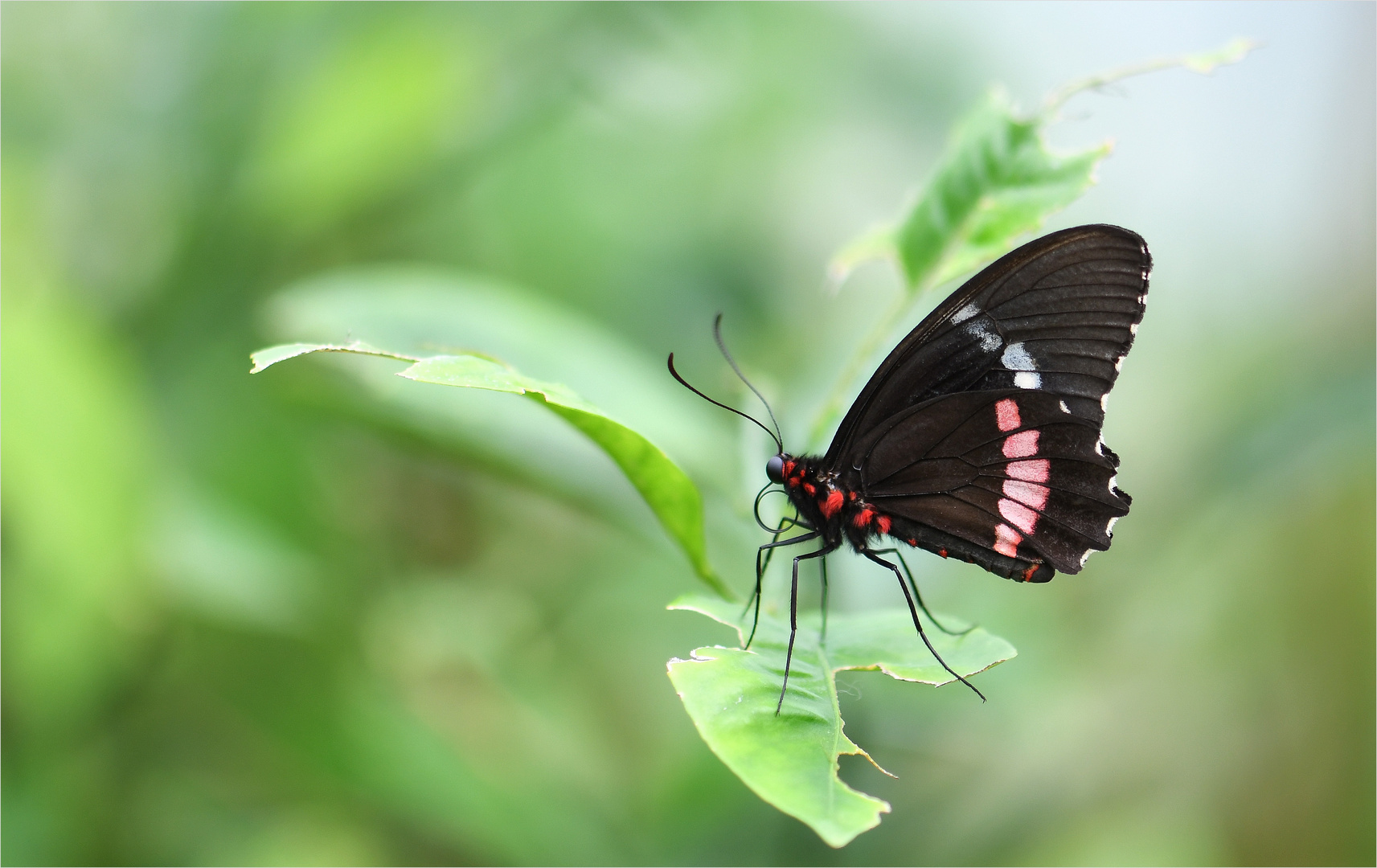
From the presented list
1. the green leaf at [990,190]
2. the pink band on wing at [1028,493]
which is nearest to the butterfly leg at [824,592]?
the pink band on wing at [1028,493]

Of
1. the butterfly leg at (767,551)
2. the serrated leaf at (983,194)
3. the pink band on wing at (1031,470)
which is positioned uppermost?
the serrated leaf at (983,194)

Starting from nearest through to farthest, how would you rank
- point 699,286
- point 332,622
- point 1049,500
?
point 1049,500 → point 332,622 → point 699,286

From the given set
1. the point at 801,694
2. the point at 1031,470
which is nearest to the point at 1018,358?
the point at 1031,470

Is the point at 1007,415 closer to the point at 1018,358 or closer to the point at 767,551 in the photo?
the point at 1018,358

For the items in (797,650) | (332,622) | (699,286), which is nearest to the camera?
(797,650)

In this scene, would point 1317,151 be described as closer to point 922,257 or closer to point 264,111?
point 922,257

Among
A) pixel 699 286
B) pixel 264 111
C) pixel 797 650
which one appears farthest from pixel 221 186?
pixel 797 650

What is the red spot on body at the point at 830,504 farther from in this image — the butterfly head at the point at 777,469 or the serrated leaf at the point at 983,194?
the serrated leaf at the point at 983,194
